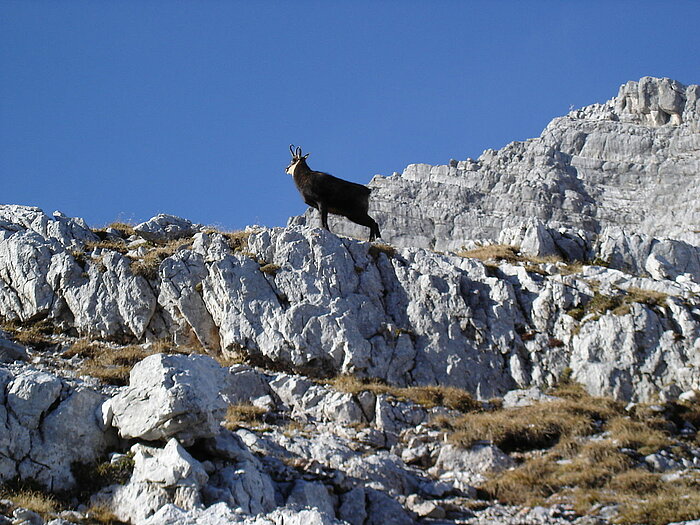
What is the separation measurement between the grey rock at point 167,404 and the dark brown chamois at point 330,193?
51.0ft

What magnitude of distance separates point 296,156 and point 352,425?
14.6m

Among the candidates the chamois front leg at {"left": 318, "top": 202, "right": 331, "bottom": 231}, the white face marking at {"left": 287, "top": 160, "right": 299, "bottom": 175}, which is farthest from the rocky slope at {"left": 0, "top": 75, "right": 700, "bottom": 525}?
the white face marking at {"left": 287, "top": 160, "right": 299, "bottom": 175}

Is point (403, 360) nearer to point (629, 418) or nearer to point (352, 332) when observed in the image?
point (352, 332)

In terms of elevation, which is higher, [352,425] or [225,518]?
[352,425]

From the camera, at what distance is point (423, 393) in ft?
77.2

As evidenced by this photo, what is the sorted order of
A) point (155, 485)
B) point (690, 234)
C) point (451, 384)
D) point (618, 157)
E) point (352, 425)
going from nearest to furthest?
1. point (155, 485)
2. point (352, 425)
3. point (451, 384)
4. point (690, 234)
5. point (618, 157)

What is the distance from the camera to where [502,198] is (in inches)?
3206

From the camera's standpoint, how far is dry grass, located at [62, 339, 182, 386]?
69.6 feet

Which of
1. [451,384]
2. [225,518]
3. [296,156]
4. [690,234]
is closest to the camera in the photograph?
[225,518]

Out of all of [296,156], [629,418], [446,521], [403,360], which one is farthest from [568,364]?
[296,156]

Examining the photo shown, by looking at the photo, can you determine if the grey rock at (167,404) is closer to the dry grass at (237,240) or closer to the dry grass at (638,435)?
the dry grass at (638,435)

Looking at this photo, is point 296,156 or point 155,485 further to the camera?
point 296,156

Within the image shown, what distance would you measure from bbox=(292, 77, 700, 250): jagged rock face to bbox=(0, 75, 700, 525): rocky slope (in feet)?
123

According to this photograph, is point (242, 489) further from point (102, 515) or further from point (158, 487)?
point (102, 515)
